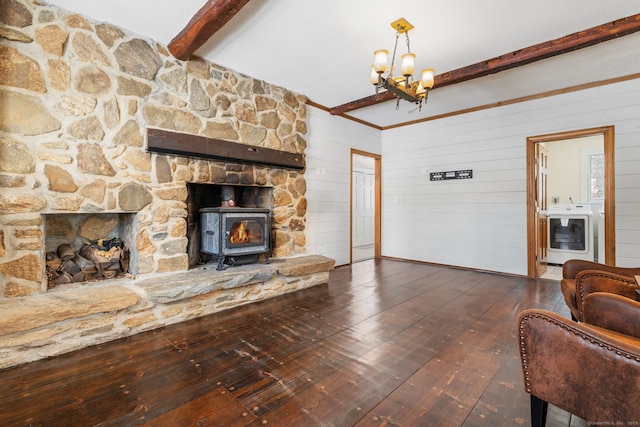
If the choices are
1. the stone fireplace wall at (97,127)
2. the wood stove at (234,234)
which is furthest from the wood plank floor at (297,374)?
the stone fireplace wall at (97,127)

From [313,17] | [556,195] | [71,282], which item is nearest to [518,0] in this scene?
[313,17]

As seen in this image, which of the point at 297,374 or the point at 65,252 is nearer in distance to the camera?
the point at 297,374

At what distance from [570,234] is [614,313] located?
15.4 ft

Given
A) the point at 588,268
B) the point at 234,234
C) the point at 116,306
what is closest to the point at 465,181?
the point at 588,268

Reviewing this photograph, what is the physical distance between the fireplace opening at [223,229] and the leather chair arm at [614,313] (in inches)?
116

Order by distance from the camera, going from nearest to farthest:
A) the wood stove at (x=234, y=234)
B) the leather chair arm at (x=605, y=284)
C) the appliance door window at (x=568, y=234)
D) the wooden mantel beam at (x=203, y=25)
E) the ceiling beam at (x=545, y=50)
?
the leather chair arm at (x=605, y=284), the wooden mantel beam at (x=203, y=25), the ceiling beam at (x=545, y=50), the wood stove at (x=234, y=234), the appliance door window at (x=568, y=234)

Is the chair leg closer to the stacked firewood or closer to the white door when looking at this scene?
the stacked firewood

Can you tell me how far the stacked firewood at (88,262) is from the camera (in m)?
2.69

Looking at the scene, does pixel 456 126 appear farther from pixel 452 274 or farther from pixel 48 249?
pixel 48 249

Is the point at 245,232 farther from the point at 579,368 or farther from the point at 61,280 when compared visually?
the point at 579,368

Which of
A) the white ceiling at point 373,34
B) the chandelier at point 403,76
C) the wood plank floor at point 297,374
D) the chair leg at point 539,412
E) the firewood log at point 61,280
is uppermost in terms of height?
the white ceiling at point 373,34

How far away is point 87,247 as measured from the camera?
297 centimetres

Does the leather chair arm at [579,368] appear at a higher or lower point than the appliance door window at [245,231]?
lower

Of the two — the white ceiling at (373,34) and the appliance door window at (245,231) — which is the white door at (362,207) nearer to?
the white ceiling at (373,34)
